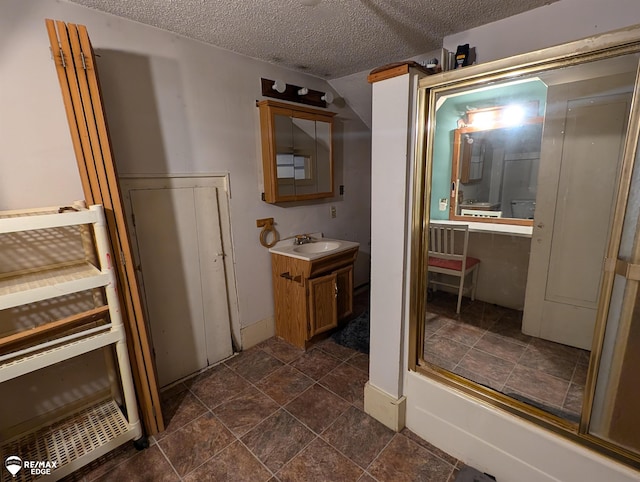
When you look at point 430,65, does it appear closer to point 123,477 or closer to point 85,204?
point 85,204

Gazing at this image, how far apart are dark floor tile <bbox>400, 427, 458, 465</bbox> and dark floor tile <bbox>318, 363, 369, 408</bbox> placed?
12.7 inches

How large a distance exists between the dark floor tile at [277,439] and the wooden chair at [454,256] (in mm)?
1194

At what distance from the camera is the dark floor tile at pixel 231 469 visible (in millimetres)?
→ 1536

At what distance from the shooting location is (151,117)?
1.96 m

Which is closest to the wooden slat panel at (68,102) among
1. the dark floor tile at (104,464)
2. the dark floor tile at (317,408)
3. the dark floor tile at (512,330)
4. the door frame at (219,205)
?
the door frame at (219,205)

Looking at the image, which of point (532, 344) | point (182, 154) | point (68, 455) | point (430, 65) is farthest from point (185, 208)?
point (532, 344)

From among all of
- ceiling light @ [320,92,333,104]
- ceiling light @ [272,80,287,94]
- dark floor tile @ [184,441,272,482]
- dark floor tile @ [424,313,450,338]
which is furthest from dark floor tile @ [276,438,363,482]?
ceiling light @ [320,92,333,104]

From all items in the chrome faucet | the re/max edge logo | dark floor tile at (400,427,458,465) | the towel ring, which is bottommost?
dark floor tile at (400,427,458,465)

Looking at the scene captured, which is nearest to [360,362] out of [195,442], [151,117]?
[195,442]

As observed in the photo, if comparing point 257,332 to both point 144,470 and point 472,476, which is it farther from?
point 472,476

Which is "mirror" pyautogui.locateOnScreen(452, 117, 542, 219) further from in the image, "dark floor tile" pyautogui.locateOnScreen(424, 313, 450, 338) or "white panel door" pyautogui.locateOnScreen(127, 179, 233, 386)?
"white panel door" pyautogui.locateOnScreen(127, 179, 233, 386)

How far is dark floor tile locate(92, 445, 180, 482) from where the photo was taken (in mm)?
1543

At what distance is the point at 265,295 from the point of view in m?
2.77

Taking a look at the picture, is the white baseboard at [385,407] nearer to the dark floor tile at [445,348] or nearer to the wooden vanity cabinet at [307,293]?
the dark floor tile at [445,348]
